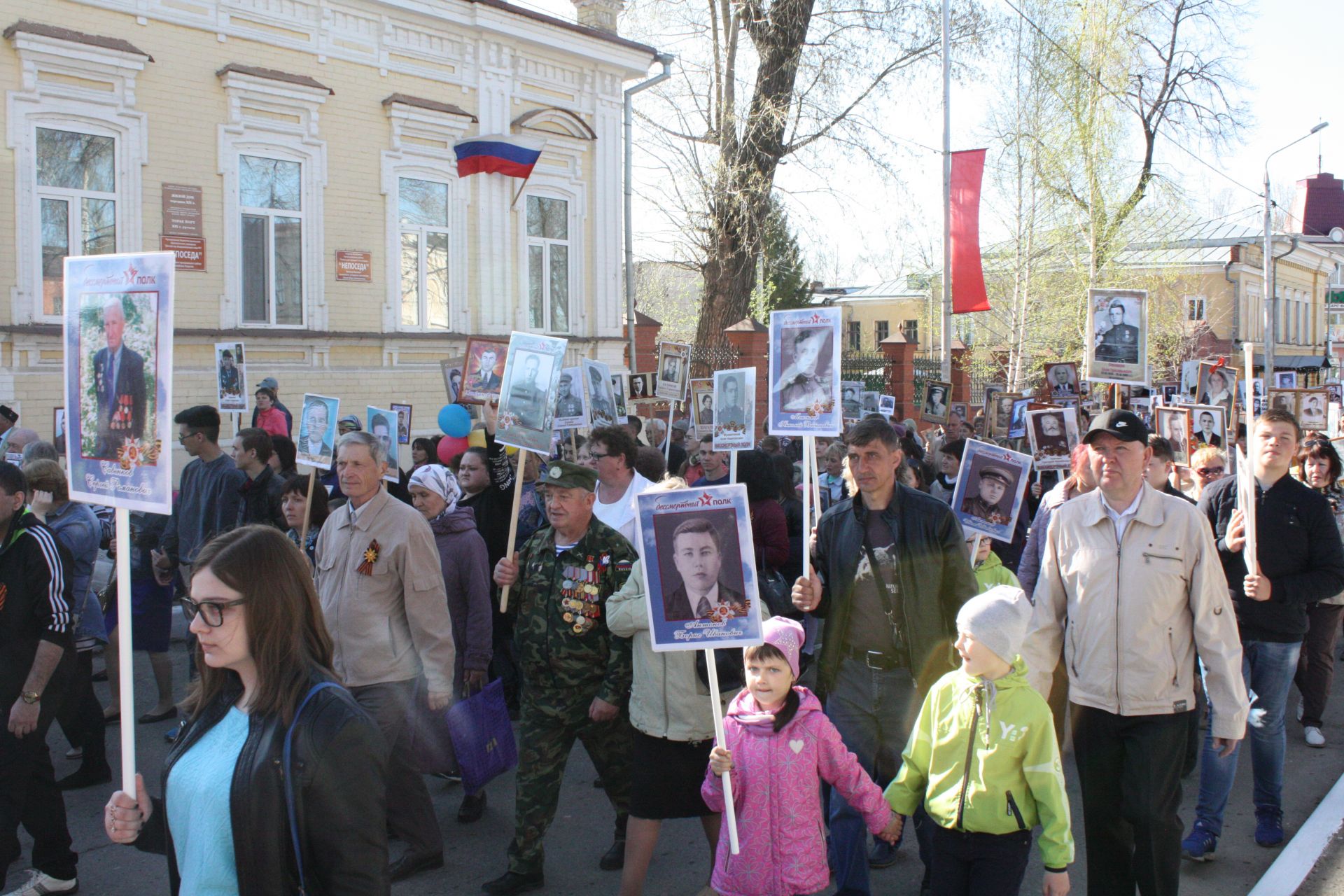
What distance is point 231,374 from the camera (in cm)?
1202

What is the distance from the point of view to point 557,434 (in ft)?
33.7

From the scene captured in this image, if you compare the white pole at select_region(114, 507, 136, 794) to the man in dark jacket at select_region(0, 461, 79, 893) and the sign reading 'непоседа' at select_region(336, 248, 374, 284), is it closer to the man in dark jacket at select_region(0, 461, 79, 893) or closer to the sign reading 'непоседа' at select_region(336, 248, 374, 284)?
the man in dark jacket at select_region(0, 461, 79, 893)

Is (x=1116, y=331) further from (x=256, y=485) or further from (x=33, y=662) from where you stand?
(x=33, y=662)

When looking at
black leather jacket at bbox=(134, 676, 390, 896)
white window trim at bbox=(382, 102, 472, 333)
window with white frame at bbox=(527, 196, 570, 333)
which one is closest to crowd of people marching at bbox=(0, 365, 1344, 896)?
black leather jacket at bbox=(134, 676, 390, 896)

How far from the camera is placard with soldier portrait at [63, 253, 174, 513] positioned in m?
2.90

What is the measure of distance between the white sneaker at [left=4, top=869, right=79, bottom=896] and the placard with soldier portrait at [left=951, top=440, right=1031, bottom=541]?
14.4 ft

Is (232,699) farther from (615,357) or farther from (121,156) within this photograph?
(615,357)

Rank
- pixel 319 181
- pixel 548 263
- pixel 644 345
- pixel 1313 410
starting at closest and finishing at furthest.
A: pixel 1313 410 < pixel 319 181 < pixel 548 263 < pixel 644 345

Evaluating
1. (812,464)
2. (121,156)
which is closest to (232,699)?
(812,464)

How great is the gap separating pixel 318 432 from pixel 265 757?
5.39 metres

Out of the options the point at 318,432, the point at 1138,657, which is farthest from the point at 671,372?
the point at 1138,657

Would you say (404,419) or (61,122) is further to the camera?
(61,122)

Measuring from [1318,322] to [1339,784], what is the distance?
231ft

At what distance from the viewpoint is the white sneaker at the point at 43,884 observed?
4.67m
